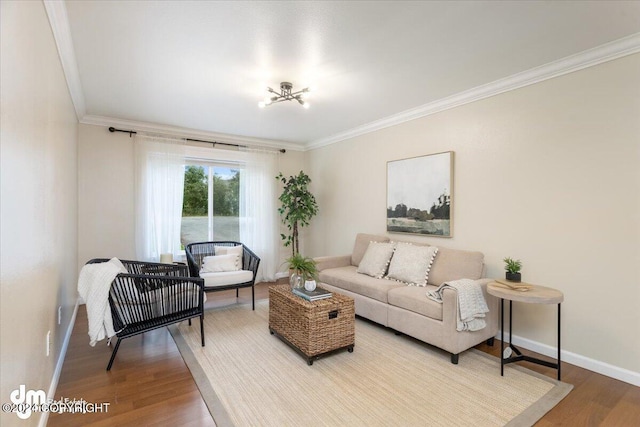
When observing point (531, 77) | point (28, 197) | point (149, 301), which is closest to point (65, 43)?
point (28, 197)

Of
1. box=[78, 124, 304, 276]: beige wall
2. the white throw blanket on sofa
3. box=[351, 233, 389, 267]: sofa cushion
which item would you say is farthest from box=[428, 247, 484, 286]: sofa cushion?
box=[78, 124, 304, 276]: beige wall

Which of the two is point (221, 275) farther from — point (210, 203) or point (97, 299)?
point (210, 203)

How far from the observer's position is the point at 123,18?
2.01 metres

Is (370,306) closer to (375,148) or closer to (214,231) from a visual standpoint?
(375,148)

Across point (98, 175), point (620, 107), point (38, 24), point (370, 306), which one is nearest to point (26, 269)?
point (38, 24)

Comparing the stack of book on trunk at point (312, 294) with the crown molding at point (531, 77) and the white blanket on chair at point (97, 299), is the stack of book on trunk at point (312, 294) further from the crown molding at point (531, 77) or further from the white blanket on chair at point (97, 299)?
the crown molding at point (531, 77)

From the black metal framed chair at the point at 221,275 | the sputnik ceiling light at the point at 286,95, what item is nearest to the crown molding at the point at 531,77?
the sputnik ceiling light at the point at 286,95

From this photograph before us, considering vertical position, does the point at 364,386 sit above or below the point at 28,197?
below

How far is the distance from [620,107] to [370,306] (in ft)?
9.07

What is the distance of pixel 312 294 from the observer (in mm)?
2830

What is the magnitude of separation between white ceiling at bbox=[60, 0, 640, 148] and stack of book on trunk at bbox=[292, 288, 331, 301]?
2097 mm

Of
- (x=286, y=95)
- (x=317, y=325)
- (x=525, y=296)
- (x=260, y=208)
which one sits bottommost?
(x=317, y=325)

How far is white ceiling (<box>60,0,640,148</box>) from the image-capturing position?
6.34ft

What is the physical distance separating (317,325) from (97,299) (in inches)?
70.7
